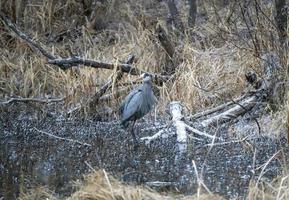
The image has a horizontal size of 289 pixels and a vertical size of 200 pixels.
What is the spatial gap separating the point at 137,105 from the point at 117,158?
0.55 metres

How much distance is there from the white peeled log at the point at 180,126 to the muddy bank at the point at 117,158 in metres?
0.06

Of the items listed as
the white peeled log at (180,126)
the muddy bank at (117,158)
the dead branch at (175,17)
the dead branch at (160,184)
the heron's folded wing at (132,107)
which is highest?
the dead branch at (175,17)

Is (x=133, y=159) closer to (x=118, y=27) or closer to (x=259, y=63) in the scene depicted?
(x=259, y=63)

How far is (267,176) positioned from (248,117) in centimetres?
142

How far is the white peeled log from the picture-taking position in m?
5.32

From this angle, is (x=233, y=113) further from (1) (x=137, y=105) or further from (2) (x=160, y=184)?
(2) (x=160, y=184)

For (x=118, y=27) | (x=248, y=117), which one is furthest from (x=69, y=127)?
(x=118, y=27)

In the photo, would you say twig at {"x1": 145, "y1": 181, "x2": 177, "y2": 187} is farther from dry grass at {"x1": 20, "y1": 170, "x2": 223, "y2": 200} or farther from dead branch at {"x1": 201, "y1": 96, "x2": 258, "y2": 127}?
dead branch at {"x1": 201, "y1": 96, "x2": 258, "y2": 127}

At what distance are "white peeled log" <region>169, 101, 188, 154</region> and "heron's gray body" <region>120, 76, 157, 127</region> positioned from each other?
25cm

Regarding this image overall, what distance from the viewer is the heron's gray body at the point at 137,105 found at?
5.48 meters

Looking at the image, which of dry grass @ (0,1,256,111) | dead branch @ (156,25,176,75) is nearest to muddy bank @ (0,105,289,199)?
dry grass @ (0,1,256,111)

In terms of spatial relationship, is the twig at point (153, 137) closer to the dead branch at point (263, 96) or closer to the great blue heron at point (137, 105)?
the great blue heron at point (137, 105)

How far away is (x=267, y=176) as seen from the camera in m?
4.54

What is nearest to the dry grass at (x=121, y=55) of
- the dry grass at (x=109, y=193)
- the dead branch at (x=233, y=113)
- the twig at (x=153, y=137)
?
the dead branch at (x=233, y=113)
